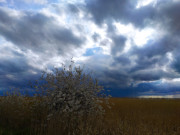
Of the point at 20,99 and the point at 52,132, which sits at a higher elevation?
the point at 20,99

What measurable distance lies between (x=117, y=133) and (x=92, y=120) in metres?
1.79

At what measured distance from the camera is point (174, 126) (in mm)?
11953

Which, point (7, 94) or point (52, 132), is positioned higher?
point (7, 94)

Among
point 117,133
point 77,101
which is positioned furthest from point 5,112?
point 117,133

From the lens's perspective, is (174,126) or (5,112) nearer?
(174,126)

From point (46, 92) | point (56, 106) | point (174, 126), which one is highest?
point (46, 92)

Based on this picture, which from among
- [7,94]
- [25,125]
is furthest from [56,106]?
[7,94]

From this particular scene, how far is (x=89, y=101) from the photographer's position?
11.1m

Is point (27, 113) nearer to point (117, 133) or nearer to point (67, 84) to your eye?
point (67, 84)

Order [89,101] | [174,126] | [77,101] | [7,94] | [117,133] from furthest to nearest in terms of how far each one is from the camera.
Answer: [7,94], [174,126], [89,101], [77,101], [117,133]

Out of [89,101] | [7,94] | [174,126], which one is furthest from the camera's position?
[7,94]

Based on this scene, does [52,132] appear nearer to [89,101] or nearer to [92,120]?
[92,120]

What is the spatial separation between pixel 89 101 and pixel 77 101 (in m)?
1.17

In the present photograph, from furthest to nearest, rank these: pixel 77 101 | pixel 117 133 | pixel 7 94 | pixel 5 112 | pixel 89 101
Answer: pixel 7 94, pixel 5 112, pixel 89 101, pixel 77 101, pixel 117 133
